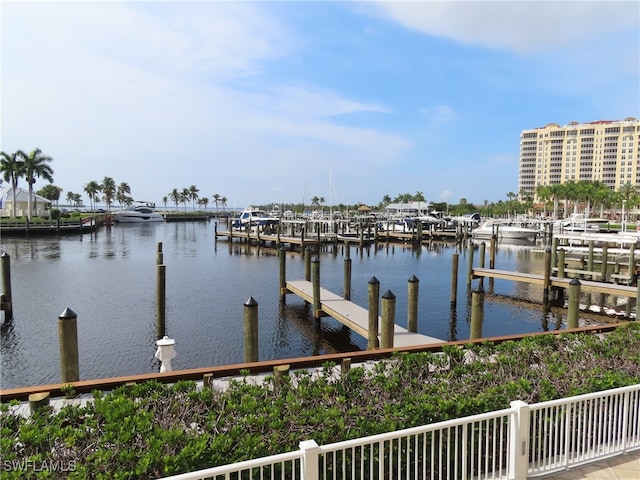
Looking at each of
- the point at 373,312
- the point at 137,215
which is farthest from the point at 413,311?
the point at 137,215

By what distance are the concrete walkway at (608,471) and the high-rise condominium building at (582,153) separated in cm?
15880

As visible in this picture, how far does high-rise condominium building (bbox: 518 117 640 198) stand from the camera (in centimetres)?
14512

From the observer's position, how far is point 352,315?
1514cm

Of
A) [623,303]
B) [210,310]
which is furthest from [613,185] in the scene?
[210,310]

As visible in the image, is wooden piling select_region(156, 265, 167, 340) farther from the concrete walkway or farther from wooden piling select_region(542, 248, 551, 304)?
wooden piling select_region(542, 248, 551, 304)

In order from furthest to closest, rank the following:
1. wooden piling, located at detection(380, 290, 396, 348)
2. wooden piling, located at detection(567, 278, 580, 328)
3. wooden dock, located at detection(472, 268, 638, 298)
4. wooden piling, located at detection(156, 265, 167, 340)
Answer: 1. wooden dock, located at detection(472, 268, 638, 298)
2. wooden piling, located at detection(156, 265, 167, 340)
3. wooden piling, located at detection(567, 278, 580, 328)
4. wooden piling, located at detection(380, 290, 396, 348)

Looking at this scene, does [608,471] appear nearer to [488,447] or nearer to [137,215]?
[488,447]

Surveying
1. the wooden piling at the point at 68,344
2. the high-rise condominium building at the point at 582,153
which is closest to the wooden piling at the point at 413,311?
the wooden piling at the point at 68,344

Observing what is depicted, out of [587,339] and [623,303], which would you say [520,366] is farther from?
[623,303]

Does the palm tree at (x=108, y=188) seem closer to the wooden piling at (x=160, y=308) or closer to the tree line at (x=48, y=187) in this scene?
the tree line at (x=48, y=187)

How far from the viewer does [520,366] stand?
6102 mm

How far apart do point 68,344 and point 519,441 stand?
8.45 m

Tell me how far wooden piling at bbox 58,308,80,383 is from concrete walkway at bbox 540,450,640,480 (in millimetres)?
8626

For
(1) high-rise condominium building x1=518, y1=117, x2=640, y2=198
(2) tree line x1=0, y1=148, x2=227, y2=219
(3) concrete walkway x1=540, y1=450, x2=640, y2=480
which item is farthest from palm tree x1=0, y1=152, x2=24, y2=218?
(1) high-rise condominium building x1=518, y1=117, x2=640, y2=198
